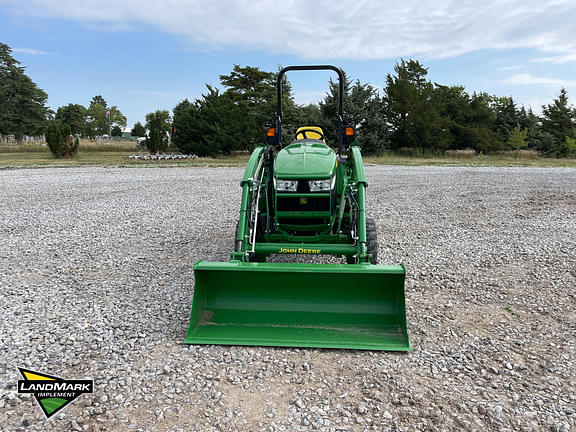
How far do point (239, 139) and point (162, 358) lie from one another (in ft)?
84.8

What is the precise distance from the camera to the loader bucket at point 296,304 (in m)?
3.63

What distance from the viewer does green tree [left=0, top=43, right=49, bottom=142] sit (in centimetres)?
5275

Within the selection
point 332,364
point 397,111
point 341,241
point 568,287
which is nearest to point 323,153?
point 341,241

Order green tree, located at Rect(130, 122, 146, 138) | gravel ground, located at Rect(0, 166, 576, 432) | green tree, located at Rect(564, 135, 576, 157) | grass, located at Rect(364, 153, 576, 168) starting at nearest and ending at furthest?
gravel ground, located at Rect(0, 166, 576, 432), grass, located at Rect(364, 153, 576, 168), green tree, located at Rect(564, 135, 576, 157), green tree, located at Rect(130, 122, 146, 138)

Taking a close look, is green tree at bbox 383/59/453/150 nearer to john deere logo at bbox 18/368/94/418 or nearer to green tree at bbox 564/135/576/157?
green tree at bbox 564/135/576/157

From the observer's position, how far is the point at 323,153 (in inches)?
199

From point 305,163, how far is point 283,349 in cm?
195

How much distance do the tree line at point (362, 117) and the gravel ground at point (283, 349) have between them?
69.5 feet

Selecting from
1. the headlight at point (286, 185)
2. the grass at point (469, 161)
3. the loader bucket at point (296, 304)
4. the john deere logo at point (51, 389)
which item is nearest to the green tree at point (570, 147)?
the grass at point (469, 161)

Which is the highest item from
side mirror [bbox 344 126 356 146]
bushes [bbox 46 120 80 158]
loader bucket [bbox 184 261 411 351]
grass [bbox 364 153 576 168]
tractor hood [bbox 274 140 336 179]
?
bushes [bbox 46 120 80 158]

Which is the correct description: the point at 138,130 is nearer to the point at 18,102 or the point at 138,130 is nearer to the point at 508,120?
the point at 18,102

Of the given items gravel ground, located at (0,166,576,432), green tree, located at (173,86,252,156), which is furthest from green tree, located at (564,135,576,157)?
gravel ground, located at (0,166,576,432)

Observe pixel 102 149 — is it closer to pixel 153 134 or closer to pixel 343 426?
pixel 153 134

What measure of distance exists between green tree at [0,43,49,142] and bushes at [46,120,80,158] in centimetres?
2802
